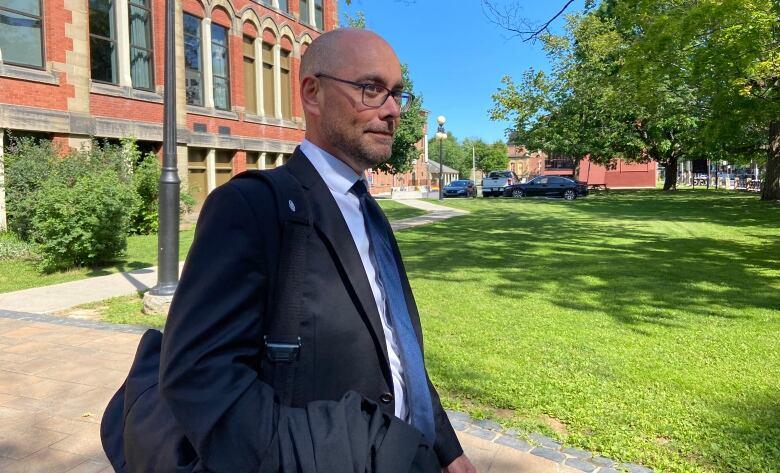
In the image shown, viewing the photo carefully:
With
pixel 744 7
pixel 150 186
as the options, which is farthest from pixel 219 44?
pixel 744 7

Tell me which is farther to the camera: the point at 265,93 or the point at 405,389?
the point at 265,93

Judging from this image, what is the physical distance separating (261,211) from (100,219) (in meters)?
9.43

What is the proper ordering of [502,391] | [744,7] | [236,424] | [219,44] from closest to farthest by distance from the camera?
[236,424], [502,391], [744,7], [219,44]

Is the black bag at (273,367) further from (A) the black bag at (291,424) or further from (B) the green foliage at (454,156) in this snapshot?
(B) the green foliage at (454,156)

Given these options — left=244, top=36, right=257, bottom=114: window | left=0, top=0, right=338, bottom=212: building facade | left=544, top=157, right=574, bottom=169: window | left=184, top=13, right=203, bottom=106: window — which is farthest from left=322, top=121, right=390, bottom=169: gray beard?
left=544, top=157, right=574, bottom=169: window

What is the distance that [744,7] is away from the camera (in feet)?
34.5

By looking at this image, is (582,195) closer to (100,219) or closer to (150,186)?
(150,186)

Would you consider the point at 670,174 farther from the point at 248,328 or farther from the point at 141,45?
the point at 248,328

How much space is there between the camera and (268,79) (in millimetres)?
26156

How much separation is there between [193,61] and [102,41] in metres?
4.49

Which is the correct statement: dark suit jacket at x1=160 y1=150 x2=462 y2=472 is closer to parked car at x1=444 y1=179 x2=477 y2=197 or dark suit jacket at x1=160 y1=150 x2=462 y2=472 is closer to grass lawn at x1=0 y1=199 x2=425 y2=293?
grass lawn at x1=0 y1=199 x2=425 y2=293

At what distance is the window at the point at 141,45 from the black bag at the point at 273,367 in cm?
1861

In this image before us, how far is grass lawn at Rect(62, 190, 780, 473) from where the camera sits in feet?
12.2

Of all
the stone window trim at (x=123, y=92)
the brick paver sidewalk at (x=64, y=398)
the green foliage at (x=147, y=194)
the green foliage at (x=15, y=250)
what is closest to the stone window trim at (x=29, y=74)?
the stone window trim at (x=123, y=92)
